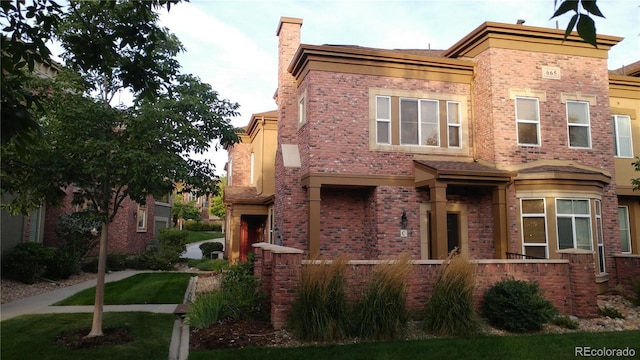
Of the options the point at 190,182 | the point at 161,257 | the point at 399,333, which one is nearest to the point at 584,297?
the point at 399,333

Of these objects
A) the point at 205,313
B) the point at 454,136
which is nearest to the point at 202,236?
the point at 454,136

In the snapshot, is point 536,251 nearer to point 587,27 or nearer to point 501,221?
point 501,221

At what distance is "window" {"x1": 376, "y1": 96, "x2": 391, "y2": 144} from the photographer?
14.1 metres

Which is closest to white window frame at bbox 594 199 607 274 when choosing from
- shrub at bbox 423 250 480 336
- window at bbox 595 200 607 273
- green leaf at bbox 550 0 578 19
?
window at bbox 595 200 607 273

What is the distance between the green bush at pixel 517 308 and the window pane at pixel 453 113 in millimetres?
6765

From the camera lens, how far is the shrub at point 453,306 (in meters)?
8.27

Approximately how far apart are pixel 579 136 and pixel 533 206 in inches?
129

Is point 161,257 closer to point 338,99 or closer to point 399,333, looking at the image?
point 338,99

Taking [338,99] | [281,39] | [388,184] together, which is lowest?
[388,184]

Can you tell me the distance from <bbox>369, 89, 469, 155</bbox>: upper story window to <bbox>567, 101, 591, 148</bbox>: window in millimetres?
3260

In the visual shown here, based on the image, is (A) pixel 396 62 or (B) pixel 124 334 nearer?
(B) pixel 124 334

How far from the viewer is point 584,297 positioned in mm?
10078

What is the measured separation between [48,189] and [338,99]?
27.8ft

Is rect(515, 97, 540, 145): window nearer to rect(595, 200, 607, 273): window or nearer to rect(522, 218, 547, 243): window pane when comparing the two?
rect(522, 218, 547, 243): window pane
